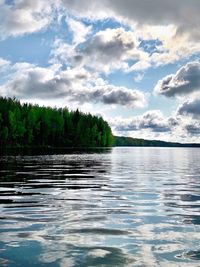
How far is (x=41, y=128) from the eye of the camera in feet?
517

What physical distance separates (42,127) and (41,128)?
560 millimetres

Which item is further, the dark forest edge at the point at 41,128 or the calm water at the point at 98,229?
the dark forest edge at the point at 41,128

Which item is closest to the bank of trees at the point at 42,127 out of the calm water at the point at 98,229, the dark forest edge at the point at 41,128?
the dark forest edge at the point at 41,128

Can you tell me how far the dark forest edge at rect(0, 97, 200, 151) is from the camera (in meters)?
136

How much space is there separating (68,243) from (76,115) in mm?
185833

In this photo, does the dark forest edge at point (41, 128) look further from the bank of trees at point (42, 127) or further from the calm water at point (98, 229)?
the calm water at point (98, 229)

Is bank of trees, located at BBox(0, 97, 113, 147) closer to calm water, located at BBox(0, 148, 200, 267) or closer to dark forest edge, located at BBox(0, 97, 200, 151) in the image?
dark forest edge, located at BBox(0, 97, 200, 151)

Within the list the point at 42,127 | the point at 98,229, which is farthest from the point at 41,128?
the point at 98,229

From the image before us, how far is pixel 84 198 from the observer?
16594 millimetres

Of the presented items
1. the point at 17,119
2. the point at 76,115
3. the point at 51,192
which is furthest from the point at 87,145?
the point at 51,192

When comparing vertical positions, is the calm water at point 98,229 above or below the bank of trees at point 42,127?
below

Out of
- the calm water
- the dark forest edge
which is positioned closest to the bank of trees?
the dark forest edge

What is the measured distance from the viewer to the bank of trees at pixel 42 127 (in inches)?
5369

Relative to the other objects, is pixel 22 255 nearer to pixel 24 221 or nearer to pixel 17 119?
pixel 24 221
